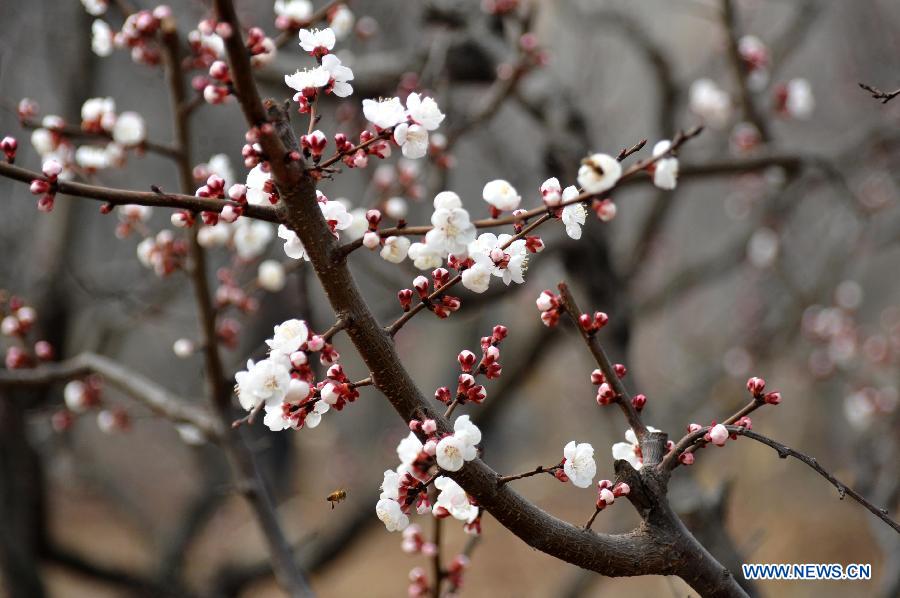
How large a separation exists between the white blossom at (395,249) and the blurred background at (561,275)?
31.5 inches

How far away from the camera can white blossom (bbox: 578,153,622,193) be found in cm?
111

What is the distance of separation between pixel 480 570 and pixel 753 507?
344 centimetres

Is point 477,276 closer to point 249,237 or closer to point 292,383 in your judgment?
point 292,383

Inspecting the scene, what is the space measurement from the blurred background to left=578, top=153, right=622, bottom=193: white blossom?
110cm

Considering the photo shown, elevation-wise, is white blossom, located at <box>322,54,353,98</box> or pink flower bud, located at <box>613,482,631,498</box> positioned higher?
white blossom, located at <box>322,54,353,98</box>

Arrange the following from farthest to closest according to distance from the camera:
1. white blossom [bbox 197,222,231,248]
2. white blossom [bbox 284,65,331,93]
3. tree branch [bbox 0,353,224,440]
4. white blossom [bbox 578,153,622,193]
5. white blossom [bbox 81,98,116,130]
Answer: tree branch [bbox 0,353,224,440]
white blossom [bbox 197,222,231,248]
white blossom [bbox 81,98,116,130]
white blossom [bbox 284,65,331,93]
white blossom [bbox 578,153,622,193]

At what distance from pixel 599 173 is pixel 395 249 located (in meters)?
0.38

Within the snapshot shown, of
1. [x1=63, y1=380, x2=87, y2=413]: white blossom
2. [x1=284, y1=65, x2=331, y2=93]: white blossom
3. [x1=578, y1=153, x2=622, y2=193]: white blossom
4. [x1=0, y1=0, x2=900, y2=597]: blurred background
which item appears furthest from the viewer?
[x1=0, y1=0, x2=900, y2=597]: blurred background

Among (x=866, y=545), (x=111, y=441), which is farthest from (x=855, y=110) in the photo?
(x=111, y=441)

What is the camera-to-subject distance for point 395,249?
1.31m

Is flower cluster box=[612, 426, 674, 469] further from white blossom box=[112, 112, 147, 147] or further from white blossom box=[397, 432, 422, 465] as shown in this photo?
white blossom box=[112, 112, 147, 147]

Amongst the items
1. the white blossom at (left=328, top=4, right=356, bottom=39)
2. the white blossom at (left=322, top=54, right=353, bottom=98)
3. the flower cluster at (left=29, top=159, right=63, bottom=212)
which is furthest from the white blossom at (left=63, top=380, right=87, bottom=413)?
the white blossom at (left=322, top=54, right=353, bottom=98)

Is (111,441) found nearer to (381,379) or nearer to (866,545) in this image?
(866,545)

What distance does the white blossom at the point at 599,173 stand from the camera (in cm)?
111
